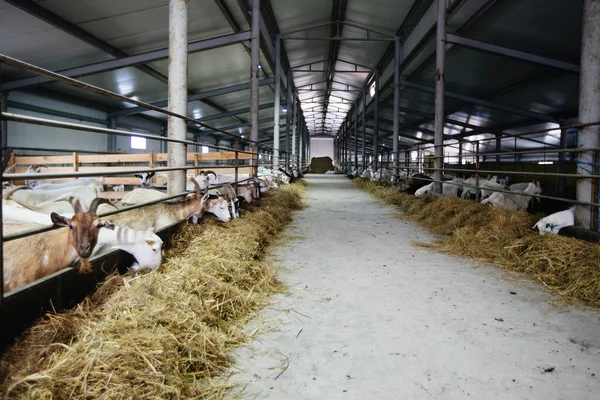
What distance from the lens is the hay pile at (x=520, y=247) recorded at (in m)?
3.39

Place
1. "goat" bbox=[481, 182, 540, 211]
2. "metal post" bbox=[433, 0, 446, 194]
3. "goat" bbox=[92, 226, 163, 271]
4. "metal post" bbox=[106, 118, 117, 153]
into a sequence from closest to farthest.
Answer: "goat" bbox=[92, 226, 163, 271] → "goat" bbox=[481, 182, 540, 211] → "metal post" bbox=[433, 0, 446, 194] → "metal post" bbox=[106, 118, 117, 153]

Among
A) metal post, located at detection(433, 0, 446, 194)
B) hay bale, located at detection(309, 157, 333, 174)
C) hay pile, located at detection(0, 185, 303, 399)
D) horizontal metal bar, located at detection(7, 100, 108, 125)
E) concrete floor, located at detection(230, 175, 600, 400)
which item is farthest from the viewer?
hay bale, located at detection(309, 157, 333, 174)

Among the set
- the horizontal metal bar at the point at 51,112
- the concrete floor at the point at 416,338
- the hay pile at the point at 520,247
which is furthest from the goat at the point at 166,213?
the horizontal metal bar at the point at 51,112

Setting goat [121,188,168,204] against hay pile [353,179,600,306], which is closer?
hay pile [353,179,600,306]

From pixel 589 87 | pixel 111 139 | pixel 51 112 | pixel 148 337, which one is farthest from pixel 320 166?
pixel 148 337

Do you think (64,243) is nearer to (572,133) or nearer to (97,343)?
(97,343)

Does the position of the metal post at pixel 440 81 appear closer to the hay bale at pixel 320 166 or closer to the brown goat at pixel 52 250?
the brown goat at pixel 52 250

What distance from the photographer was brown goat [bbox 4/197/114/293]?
103 inches

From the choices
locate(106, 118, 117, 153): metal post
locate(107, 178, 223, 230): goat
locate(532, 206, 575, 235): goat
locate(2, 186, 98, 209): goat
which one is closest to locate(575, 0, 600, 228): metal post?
locate(532, 206, 575, 235): goat

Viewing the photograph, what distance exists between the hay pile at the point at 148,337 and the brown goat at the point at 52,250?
1.17 ft

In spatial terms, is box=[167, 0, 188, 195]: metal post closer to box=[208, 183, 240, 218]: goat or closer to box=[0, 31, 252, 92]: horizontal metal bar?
box=[208, 183, 240, 218]: goat

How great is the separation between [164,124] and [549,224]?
2188cm

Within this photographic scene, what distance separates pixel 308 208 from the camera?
9.16m

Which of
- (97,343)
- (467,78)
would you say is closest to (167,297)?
(97,343)
